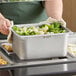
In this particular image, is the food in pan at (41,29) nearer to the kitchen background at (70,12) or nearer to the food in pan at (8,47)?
the food in pan at (8,47)

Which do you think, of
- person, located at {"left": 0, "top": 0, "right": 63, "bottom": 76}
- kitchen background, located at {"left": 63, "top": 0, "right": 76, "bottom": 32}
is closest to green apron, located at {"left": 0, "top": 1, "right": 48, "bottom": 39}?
person, located at {"left": 0, "top": 0, "right": 63, "bottom": 76}

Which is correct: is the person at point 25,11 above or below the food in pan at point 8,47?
above

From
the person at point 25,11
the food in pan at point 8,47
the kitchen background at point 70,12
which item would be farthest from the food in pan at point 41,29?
the kitchen background at point 70,12

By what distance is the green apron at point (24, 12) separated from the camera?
2191 millimetres

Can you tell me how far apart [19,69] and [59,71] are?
0.18 m

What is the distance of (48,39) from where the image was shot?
1.42 m

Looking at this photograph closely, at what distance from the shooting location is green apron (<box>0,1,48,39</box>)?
2191mm

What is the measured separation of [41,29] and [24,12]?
75 cm

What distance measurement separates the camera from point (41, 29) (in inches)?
59.1

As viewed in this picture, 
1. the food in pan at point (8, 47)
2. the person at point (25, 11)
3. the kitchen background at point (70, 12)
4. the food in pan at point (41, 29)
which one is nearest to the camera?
the food in pan at point (41, 29)

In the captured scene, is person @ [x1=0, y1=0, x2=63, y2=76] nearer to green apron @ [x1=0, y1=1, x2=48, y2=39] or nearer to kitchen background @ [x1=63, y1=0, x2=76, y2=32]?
green apron @ [x1=0, y1=1, x2=48, y2=39]

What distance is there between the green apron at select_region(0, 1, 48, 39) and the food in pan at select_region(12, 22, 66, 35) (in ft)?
2.14

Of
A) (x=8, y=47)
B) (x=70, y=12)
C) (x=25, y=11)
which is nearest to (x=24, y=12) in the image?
(x=25, y=11)

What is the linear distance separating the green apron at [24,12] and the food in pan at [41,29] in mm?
652
